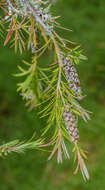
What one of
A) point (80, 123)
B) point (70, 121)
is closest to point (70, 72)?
point (70, 121)

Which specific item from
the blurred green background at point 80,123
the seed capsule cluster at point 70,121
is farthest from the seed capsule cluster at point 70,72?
the blurred green background at point 80,123

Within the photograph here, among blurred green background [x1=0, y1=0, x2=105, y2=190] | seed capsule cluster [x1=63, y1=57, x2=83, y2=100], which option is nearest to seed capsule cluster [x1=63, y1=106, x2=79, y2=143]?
seed capsule cluster [x1=63, y1=57, x2=83, y2=100]

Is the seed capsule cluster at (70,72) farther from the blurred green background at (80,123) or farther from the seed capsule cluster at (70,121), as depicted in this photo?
the blurred green background at (80,123)

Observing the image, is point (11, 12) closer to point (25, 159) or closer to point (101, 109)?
point (25, 159)

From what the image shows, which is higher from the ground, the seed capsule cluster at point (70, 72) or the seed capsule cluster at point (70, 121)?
the seed capsule cluster at point (70, 72)

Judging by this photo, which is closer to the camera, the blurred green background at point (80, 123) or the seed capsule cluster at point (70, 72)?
the seed capsule cluster at point (70, 72)

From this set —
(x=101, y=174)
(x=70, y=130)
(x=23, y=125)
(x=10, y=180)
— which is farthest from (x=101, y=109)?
(x=70, y=130)

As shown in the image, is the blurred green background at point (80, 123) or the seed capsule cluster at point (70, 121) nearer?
the seed capsule cluster at point (70, 121)

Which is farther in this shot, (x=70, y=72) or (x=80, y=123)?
(x=80, y=123)

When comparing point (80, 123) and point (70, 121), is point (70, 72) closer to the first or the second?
point (70, 121)
